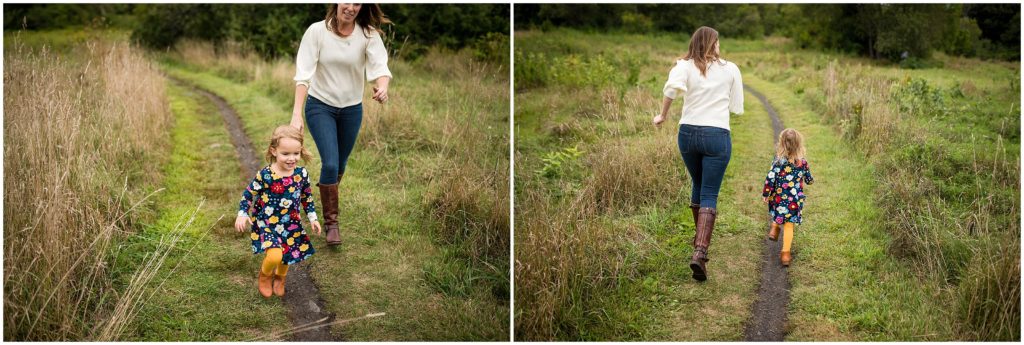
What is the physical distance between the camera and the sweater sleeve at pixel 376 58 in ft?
14.6

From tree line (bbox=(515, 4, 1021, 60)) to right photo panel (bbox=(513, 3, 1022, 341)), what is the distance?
0.7 inches

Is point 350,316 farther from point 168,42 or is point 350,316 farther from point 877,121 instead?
point 168,42

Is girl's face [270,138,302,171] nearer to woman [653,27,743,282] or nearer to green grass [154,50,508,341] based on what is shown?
green grass [154,50,508,341]

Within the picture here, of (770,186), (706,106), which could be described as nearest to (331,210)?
(706,106)

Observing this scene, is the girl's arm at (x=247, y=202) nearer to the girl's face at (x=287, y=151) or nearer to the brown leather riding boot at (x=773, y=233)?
the girl's face at (x=287, y=151)

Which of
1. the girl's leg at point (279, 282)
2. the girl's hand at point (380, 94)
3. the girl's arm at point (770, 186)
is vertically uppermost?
the girl's hand at point (380, 94)

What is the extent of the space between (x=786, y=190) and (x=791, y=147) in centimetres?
29

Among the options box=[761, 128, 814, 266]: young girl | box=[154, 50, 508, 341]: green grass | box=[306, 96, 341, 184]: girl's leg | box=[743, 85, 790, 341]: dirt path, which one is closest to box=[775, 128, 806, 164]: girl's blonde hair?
box=[761, 128, 814, 266]: young girl

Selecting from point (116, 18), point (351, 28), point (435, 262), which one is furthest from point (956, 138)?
point (116, 18)

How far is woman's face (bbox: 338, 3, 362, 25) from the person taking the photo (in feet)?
13.7

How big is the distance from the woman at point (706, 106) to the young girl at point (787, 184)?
1.90 feet

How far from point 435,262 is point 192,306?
1415 millimetres

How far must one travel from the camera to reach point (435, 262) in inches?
171

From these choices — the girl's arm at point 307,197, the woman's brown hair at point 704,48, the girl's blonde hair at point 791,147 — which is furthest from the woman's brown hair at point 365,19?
the girl's blonde hair at point 791,147
